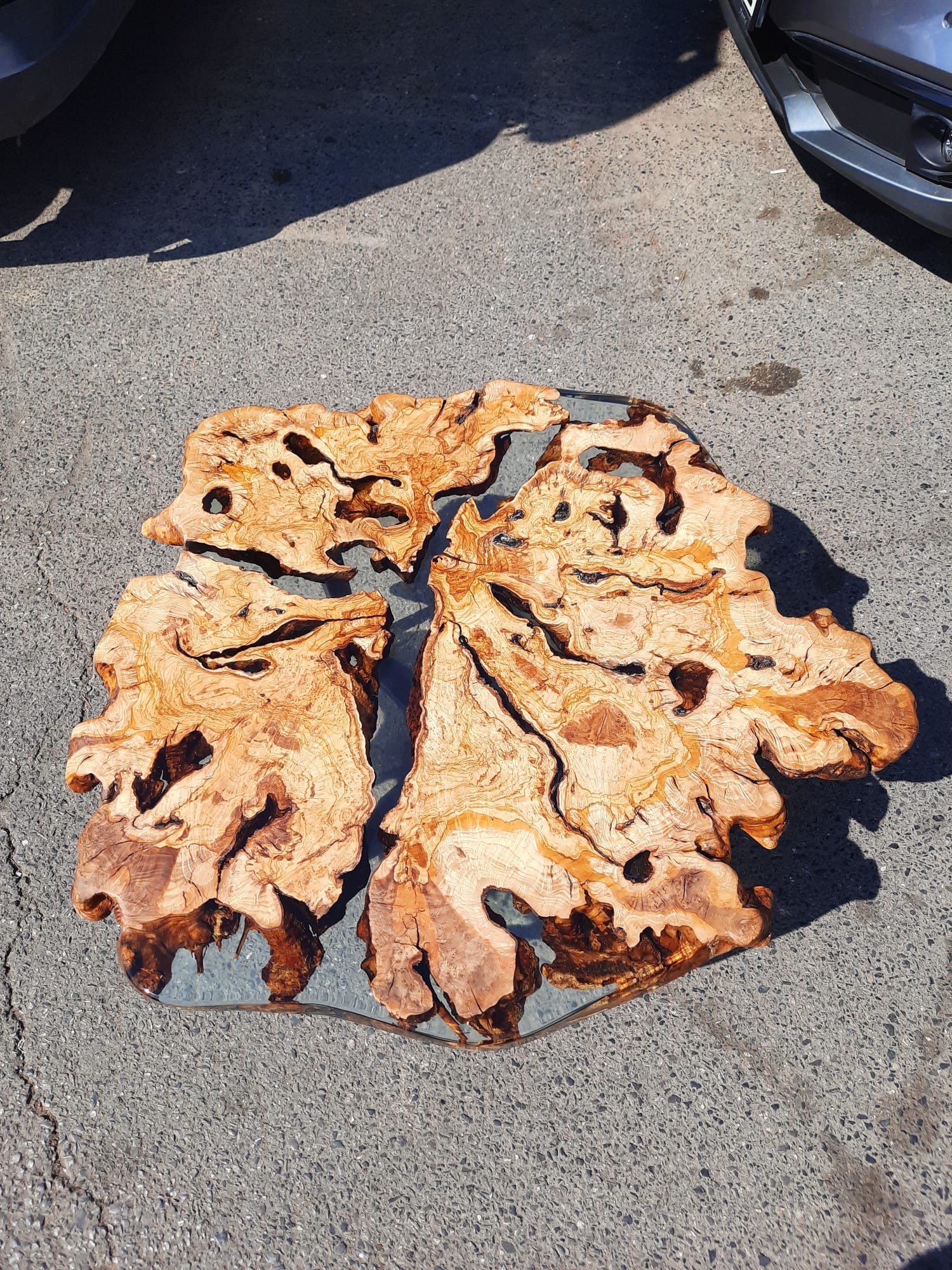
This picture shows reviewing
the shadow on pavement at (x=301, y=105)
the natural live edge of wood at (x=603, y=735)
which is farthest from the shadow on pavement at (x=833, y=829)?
the shadow on pavement at (x=301, y=105)

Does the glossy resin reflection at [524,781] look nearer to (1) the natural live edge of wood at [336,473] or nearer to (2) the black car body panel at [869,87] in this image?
(1) the natural live edge of wood at [336,473]

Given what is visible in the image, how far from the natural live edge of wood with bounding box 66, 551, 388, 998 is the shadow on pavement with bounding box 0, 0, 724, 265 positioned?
6.65 ft

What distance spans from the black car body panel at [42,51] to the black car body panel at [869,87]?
216 cm

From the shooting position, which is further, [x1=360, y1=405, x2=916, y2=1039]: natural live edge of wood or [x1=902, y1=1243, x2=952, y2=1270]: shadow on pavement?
[x1=902, y1=1243, x2=952, y2=1270]: shadow on pavement

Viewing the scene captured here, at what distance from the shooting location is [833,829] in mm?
1989

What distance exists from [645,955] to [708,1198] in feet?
2.24

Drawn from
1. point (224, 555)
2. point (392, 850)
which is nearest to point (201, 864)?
point (392, 850)

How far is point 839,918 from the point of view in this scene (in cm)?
190

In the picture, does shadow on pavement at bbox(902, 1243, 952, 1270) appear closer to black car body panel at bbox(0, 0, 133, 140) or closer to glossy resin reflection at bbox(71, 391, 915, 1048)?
glossy resin reflection at bbox(71, 391, 915, 1048)

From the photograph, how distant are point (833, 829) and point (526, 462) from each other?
1.14 meters

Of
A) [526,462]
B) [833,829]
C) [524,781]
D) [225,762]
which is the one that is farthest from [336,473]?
[833,829]

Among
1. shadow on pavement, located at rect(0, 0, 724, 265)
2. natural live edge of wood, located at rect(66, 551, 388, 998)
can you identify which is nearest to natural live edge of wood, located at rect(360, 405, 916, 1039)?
natural live edge of wood, located at rect(66, 551, 388, 998)

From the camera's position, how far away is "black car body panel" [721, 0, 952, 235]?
87.7 inches

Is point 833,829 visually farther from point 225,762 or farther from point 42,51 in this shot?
point 42,51
